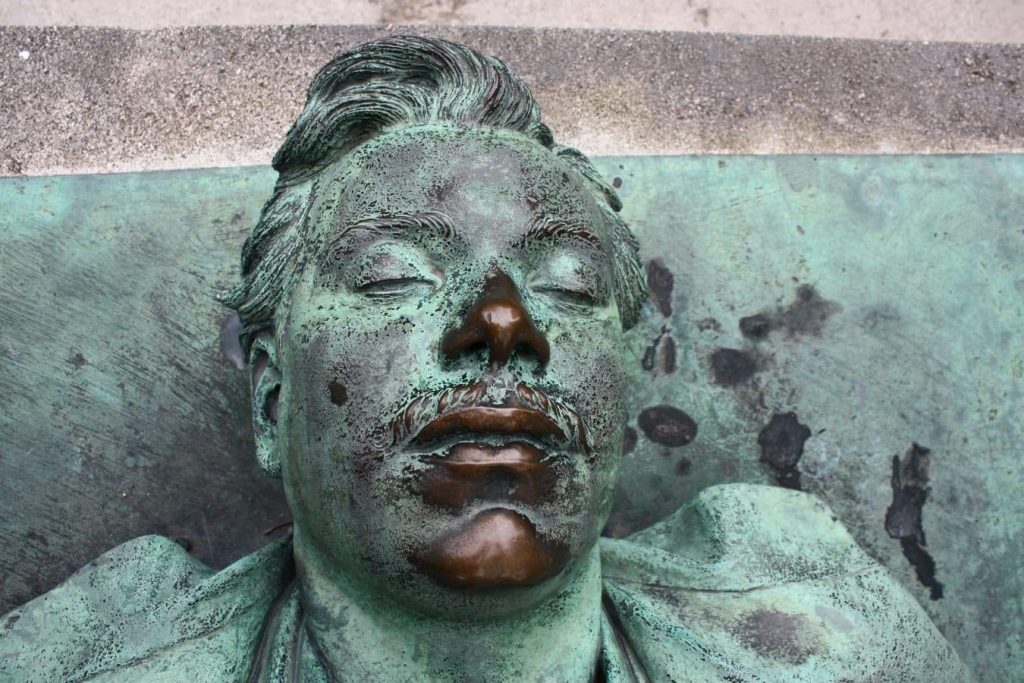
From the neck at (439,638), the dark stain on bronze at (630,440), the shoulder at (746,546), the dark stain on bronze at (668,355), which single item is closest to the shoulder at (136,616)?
the neck at (439,638)

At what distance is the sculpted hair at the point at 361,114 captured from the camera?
6.47 ft

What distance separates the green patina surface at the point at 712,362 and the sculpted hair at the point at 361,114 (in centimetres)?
38

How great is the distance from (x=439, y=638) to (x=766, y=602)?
1.92 ft

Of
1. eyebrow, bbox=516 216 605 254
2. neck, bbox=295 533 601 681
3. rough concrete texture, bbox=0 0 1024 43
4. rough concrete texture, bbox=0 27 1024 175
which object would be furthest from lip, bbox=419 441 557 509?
rough concrete texture, bbox=0 0 1024 43

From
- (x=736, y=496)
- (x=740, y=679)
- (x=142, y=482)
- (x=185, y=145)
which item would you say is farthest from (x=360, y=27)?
(x=740, y=679)

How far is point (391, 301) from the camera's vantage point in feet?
5.75

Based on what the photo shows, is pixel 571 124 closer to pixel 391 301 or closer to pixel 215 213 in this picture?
pixel 215 213

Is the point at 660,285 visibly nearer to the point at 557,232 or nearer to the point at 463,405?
the point at 557,232

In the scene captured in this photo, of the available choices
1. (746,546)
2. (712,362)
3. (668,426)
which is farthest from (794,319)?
(746,546)

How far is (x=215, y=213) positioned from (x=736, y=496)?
1.17 m

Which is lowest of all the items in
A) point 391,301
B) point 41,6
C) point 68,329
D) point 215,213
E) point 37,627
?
point 37,627

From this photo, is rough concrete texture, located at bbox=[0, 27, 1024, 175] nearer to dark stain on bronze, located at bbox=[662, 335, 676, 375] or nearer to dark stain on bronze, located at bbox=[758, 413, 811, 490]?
dark stain on bronze, located at bbox=[662, 335, 676, 375]

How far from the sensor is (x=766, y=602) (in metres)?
2.01

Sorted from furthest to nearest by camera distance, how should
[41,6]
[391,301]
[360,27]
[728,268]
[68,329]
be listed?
[41,6] < [360,27] < [728,268] < [68,329] < [391,301]
